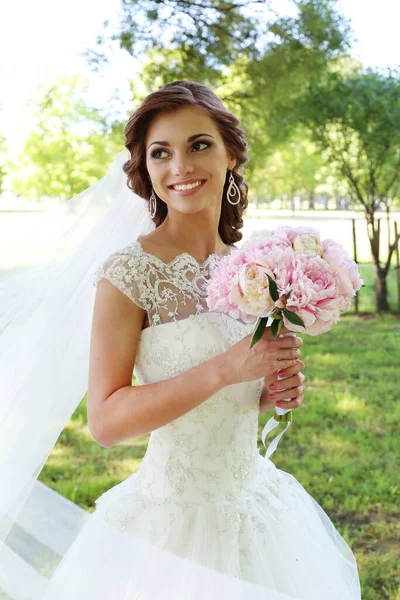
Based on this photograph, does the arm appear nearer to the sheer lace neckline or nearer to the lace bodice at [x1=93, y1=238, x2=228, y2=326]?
the lace bodice at [x1=93, y1=238, x2=228, y2=326]

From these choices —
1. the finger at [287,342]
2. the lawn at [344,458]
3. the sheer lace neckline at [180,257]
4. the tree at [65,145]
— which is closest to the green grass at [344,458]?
the lawn at [344,458]

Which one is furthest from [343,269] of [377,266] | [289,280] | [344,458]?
[377,266]

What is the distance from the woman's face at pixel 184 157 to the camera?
81.4 inches

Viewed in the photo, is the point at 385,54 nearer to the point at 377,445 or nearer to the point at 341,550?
the point at 377,445

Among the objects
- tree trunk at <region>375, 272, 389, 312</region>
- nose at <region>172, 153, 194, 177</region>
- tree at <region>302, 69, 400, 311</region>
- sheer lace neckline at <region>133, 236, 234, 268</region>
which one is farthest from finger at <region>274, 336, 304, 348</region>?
tree trunk at <region>375, 272, 389, 312</region>

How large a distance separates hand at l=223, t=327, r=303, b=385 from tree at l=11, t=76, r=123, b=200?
624 centimetres

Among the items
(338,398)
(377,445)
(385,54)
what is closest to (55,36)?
(385,54)

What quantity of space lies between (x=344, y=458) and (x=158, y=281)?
3.66 m

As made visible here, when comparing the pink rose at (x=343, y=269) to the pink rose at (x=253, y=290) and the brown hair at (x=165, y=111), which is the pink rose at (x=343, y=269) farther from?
the brown hair at (x=165, y=111)

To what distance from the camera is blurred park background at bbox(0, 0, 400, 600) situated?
496 centimetres

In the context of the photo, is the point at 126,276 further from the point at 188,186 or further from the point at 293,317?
the point at 293,317

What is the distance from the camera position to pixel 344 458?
5195 millimetres

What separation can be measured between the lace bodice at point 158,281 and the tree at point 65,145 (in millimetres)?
5760

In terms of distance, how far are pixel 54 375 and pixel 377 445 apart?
12.6ft
